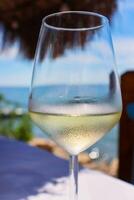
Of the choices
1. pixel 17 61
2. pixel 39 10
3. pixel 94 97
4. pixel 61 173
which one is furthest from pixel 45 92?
pixel 17 61

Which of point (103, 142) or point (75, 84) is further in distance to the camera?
point (103, 142)

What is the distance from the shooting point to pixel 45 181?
2.44ft

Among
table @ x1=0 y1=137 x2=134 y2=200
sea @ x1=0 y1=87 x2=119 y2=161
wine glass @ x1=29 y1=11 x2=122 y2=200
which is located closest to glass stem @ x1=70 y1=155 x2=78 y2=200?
wine glass @ x1=29 y1=11 x2=122 y2=200

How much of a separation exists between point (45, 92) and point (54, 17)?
9 centimetres

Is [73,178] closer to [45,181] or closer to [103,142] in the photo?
[45,181]

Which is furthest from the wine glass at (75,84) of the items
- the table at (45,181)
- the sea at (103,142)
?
the sea at (103,142)

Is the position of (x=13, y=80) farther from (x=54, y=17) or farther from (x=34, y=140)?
(x=54, y=17)

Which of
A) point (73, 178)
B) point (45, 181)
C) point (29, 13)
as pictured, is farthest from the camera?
point (29, 13)

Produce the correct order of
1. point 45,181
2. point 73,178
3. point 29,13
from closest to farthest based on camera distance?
point 73,178 < point 45,181 < point 29,13

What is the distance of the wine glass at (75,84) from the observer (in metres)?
0.50

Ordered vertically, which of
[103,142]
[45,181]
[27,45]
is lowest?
[103,142]

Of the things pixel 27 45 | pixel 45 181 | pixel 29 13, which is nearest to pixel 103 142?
pixel 27 45

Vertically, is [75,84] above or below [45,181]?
above

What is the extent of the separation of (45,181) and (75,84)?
0.91 feet
